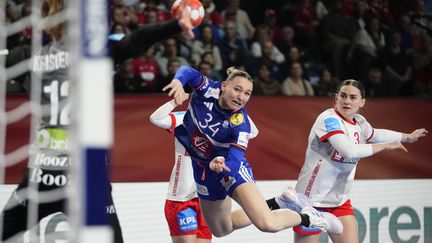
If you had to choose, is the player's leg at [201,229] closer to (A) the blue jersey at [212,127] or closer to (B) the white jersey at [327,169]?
(A) the blue jersey at [212,127]

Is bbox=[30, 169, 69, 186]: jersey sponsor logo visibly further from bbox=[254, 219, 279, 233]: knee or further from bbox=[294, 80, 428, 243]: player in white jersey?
bbox=[294, 80, 428, 243]: player in white jersey

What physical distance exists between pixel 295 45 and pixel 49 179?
6.37 metres

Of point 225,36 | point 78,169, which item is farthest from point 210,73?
point 78,169

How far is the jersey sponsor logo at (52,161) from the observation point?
4.04 metres

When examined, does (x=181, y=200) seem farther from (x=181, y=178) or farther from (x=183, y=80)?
(x=183, y=80)

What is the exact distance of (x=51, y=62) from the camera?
12.9 feet

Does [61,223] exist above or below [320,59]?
below

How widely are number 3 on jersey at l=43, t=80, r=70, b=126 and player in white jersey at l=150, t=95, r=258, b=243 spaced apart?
81.4 inches

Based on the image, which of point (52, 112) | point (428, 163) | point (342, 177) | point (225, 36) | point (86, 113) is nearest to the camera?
point (86, 113)

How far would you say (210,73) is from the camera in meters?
8.20

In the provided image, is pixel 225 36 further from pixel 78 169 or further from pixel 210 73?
pixel 78 169

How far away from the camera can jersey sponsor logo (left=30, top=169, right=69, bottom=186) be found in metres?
4.04

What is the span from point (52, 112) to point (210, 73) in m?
4.30

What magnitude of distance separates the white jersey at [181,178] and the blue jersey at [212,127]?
1.17 ft
